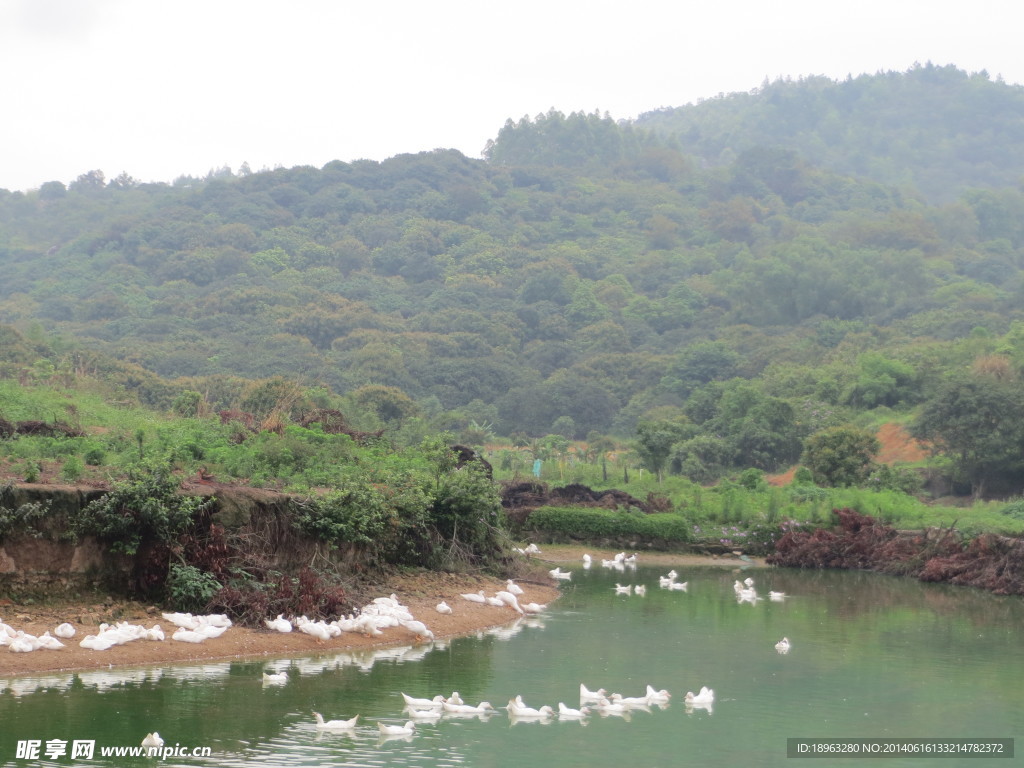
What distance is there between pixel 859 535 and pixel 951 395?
13984 millimetres

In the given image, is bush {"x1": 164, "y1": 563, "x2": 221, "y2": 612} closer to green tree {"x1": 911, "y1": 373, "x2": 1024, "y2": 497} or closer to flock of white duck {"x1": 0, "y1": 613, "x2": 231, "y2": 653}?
flock of white duck {"x1": 0, "y1": 613, "x2": 231, "y2": 653}

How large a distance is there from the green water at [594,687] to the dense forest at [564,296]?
12829 millimetres

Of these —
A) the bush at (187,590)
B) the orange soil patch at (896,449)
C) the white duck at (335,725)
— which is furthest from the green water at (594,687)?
the orange soil patch at (896,449)

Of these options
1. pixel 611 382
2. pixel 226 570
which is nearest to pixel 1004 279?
pixel 611 382

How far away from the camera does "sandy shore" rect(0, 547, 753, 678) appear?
12820 mm

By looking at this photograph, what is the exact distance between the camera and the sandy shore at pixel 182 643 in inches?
505

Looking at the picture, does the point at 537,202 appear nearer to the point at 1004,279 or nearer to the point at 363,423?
the point at 1004,279

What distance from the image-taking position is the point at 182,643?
45.2 ft

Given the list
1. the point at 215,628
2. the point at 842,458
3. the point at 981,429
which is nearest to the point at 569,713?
the point at 215,628

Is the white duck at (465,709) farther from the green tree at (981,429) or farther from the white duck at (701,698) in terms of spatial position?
the green tree at (981,429)

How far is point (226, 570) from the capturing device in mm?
15305

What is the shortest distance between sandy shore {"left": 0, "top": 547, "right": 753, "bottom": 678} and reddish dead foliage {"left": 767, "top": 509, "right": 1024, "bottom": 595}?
11.6 m

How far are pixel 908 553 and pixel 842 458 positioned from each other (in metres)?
8.26

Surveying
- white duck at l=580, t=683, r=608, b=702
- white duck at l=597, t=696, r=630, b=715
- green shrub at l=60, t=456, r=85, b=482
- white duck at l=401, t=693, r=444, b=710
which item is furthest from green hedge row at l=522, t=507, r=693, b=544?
white duck at l=401, t=693, r=444, b=710
